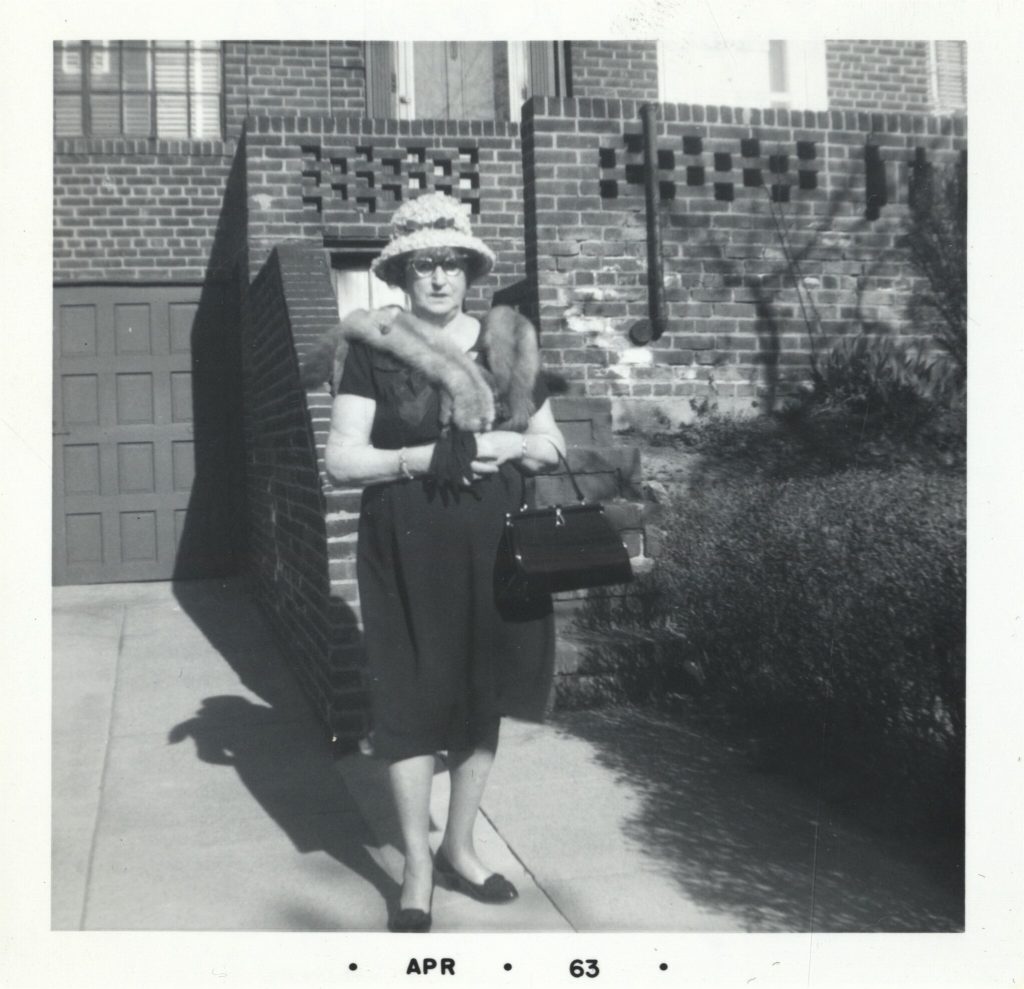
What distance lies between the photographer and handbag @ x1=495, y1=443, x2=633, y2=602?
2.88 m

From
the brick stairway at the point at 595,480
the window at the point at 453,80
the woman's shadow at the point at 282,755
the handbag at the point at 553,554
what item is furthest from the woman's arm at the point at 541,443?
the window at the point at 453,80

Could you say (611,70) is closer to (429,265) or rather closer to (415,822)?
(429,265)

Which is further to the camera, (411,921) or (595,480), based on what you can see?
(595,480)

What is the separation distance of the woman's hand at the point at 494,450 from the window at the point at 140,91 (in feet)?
19.7

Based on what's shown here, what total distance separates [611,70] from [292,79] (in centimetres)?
242

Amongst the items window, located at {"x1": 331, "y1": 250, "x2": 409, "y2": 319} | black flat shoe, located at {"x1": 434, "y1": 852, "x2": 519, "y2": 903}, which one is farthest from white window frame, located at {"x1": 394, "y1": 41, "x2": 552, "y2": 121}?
black flat shoe, located at {"x1": 434, "y1": 852, "x2": 519, "y2": 903}

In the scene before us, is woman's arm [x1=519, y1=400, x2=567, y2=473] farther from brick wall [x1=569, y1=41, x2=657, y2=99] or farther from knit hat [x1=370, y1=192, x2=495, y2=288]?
brick wall [x1=569, y1=41, x2=657, y2=99]

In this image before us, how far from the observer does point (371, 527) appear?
9.82 feet

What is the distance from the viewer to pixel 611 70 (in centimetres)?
812

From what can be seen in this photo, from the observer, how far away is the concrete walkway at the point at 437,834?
10.0 feet

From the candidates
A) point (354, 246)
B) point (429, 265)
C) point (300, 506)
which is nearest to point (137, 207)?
point (354, 246)

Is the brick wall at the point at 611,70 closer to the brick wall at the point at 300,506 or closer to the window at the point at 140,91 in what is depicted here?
the window at the point at 140,91

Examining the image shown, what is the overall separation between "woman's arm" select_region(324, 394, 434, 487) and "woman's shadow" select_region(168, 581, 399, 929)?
126cm
